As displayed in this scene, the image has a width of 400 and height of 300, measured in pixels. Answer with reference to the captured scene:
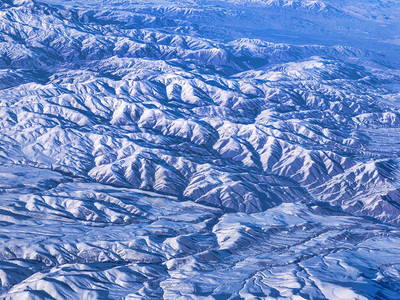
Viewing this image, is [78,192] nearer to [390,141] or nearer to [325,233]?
[325,233]

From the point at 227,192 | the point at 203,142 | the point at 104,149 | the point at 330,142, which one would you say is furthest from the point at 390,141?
the point at 104,149

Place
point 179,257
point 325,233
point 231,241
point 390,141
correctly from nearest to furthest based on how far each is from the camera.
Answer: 1. point 179,257
2. point 231,241
3. point 325,233
4. point 390,141

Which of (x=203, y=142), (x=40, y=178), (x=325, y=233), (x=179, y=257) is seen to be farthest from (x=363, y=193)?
(x=40, y=178)

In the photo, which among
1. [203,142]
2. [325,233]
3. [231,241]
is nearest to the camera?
[231,241]

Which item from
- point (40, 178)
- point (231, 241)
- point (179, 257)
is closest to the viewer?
point (179, 257)

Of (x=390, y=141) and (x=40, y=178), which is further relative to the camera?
(x=390, y=141)

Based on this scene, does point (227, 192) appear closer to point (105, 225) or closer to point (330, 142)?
point (105, 225)

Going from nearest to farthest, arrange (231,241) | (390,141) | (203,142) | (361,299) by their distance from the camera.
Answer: (361,299) → (231,241) → (203,142) → (390,141)

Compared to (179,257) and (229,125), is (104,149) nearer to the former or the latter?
(229,125)

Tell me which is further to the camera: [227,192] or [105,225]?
[227,192]
